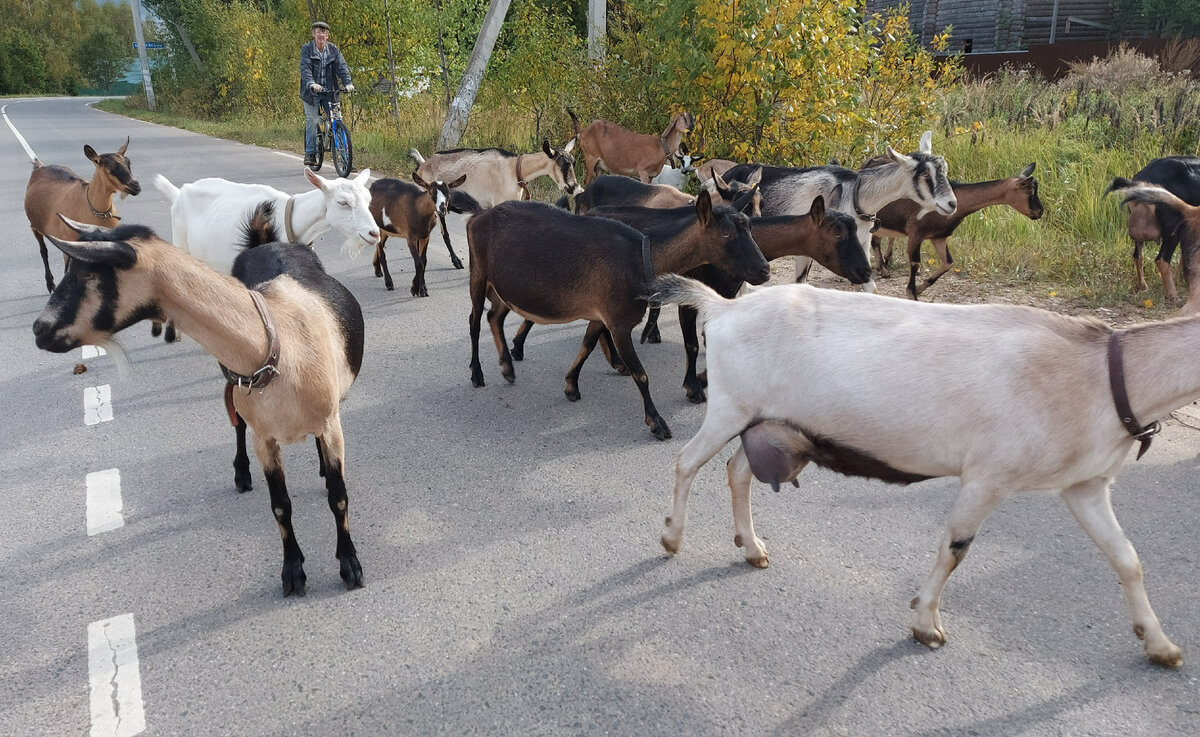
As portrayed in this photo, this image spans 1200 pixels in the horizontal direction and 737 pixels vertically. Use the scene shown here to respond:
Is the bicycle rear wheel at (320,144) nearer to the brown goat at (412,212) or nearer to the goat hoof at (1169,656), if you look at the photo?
the brown goat at (412,212)

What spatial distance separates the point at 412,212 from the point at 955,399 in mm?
6563

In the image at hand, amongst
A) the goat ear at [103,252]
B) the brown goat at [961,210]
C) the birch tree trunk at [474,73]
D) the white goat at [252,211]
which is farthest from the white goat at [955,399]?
the birch tree trunk at [474,73]

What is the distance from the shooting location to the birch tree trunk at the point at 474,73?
15123mm

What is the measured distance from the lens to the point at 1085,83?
1587 cm

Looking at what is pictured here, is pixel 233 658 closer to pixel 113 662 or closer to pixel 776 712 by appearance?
pixel 113 662

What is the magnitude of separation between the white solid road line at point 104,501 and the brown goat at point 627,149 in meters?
8.00

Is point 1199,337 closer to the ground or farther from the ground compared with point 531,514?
farther from the ground

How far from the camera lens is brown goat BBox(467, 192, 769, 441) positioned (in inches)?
204

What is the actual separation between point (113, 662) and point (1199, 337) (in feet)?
13.3

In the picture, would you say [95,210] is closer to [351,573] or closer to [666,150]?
[351,573]

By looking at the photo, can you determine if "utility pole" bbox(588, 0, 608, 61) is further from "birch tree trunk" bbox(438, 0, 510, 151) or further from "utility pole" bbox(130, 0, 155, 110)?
"utility pole" bbox(130, 0, 155, 110)

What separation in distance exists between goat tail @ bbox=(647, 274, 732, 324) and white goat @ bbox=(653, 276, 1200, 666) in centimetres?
13

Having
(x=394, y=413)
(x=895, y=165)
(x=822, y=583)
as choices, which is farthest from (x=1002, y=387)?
(x=895, y=165)

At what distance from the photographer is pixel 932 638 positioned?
10.3ft
